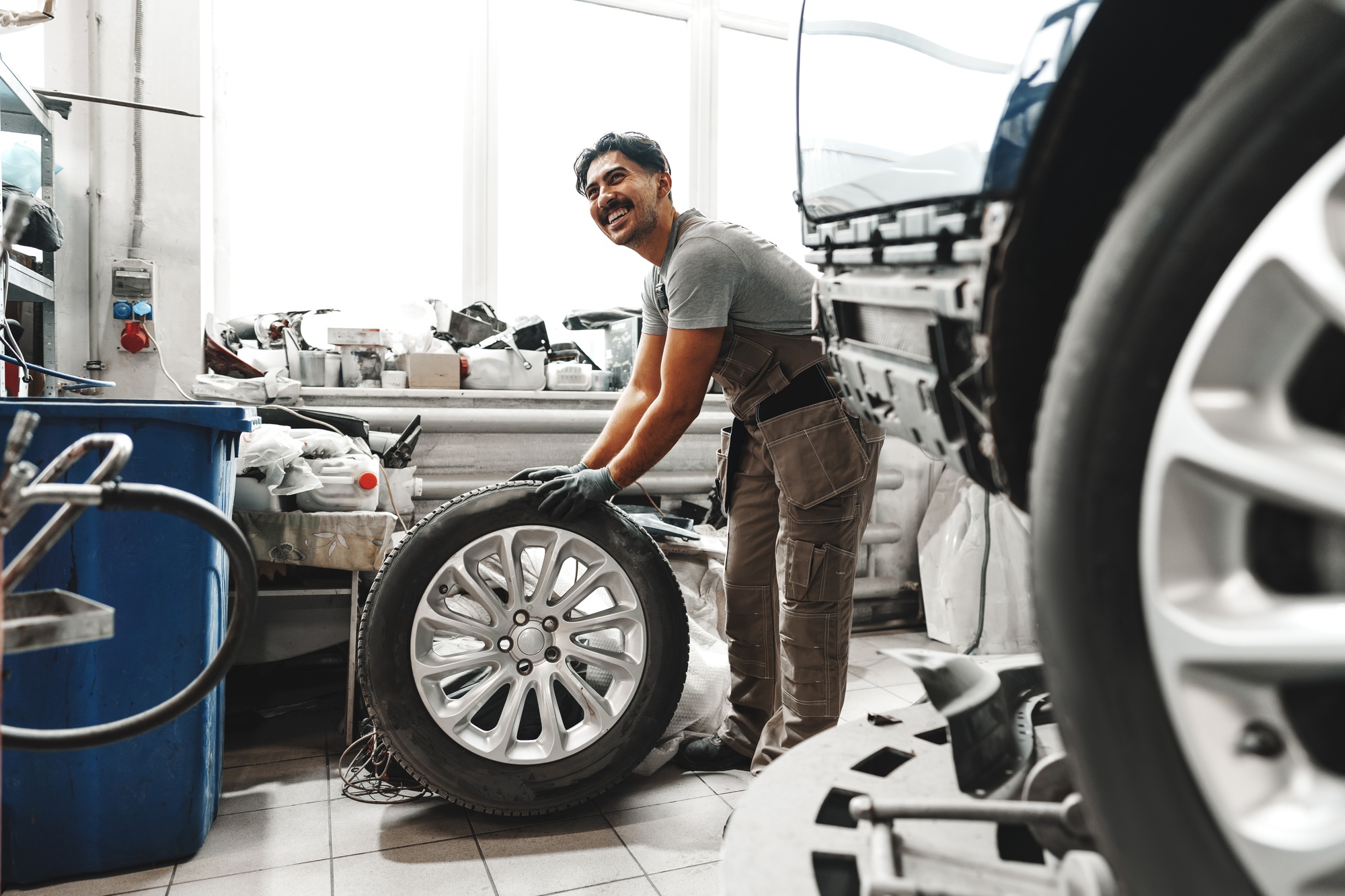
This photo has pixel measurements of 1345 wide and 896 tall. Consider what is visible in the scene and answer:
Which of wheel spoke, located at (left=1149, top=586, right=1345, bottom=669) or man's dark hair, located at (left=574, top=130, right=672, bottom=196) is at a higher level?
man's dark hair, located at (left=574, top=130, right=672, bottom=196)

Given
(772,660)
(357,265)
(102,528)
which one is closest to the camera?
(102,528)

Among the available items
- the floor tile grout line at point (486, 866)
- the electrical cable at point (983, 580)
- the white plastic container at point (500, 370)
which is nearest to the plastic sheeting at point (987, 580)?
the electrical cable at point (983, 580)

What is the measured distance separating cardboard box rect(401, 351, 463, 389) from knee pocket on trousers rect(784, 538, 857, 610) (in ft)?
5.81

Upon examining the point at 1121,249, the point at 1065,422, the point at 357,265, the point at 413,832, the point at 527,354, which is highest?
the point at 357,265

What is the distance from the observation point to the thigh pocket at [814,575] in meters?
2.13

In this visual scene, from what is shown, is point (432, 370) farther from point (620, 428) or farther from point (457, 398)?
point (620, 428)

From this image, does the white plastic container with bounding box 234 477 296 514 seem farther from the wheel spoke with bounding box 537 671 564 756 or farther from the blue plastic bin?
the wheel spoke with bounding box 537 671 564 756

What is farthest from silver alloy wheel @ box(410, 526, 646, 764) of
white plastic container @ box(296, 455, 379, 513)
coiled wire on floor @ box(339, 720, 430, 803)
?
white plastic container @ box(296, 455, 379, 513)

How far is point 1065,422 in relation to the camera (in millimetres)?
592

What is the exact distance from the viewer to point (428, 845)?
1939 millimetres

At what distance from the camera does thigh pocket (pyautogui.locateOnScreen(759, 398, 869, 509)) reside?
2109mm

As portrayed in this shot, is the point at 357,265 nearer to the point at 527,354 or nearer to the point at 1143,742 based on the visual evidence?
the point at 527,354

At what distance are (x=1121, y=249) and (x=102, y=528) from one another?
1.92 m

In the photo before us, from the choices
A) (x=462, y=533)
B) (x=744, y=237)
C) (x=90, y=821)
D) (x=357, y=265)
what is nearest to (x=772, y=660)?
(x=462, y=533)
